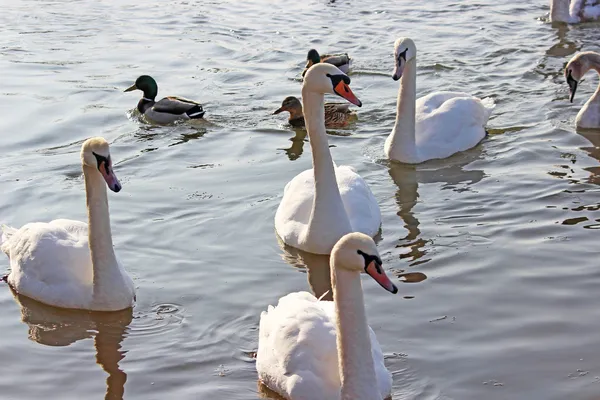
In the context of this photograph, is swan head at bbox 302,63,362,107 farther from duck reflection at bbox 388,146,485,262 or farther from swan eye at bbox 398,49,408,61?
swan eye at bbox 398,49,408,61

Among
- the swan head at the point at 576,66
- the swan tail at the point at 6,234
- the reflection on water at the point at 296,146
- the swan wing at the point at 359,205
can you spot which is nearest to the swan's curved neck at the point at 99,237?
the swan tail at the point at 6,234

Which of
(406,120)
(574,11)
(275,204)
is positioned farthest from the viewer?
(574,11)

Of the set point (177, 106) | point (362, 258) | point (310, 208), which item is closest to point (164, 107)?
point (177, 106)

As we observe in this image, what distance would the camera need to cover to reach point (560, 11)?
19188 millimetres

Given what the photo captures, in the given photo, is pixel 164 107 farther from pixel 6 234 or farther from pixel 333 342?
pixel 333 342

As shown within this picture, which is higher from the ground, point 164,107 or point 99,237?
point 99,237

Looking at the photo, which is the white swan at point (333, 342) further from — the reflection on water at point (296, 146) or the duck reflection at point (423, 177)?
the reflection on water at point (296, 146)

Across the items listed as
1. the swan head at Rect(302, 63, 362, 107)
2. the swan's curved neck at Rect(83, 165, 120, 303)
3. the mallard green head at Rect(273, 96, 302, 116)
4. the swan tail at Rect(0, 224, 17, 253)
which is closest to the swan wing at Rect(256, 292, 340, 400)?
the swan's curved neck at Rect(83, 165, 120, 303)

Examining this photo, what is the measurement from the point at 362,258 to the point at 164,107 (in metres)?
8.93

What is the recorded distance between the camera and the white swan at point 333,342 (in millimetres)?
6113

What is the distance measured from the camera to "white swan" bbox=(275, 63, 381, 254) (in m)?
9.23

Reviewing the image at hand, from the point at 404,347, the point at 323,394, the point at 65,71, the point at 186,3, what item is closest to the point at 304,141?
the point at 65,71

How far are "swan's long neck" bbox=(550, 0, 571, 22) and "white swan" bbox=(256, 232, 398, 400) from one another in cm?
1328

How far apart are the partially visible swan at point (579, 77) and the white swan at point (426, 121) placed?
1276 millimetres
